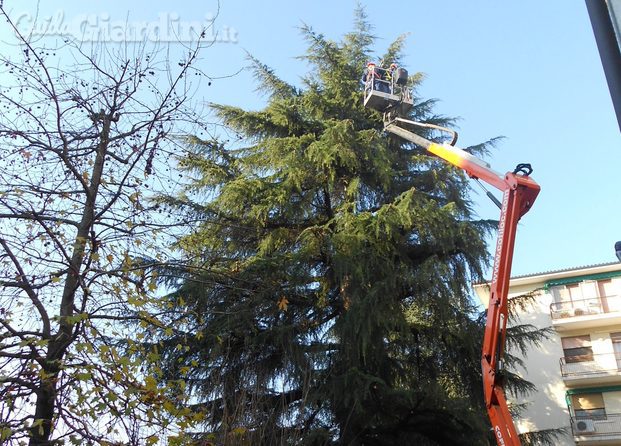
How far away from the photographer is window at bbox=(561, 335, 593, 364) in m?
23.2

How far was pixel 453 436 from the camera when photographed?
9211 millimetres

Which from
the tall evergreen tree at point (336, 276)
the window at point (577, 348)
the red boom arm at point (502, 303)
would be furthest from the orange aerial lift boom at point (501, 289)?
the window at point (577, 348)

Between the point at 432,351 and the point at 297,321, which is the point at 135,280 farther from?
the point at 432,351

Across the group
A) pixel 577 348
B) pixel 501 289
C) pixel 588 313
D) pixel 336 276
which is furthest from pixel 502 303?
pixel 577 348

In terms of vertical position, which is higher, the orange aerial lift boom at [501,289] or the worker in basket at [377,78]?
the worker in basket at [377,78]

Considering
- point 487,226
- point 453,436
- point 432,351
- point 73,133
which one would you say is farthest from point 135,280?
point 487,226

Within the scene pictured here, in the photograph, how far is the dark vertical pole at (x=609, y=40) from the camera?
1.98m

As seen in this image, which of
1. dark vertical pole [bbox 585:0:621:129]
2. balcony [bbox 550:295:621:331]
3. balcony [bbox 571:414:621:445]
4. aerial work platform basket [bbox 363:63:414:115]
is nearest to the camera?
dark vertical pole [bbox 585:0:621:129]

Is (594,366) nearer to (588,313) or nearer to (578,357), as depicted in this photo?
(578,357)

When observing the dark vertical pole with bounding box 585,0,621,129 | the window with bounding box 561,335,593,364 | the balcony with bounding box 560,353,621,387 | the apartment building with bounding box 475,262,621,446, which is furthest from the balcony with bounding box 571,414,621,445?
the dark vertical pole with bounding box 585,0,621,129

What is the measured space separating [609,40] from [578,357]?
23.9 meters

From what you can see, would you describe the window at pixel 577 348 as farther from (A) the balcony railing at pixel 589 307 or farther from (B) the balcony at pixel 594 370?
(A) the balcony railing at pixel 589 307

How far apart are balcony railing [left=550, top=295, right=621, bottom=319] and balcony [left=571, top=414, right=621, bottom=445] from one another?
3888 mm

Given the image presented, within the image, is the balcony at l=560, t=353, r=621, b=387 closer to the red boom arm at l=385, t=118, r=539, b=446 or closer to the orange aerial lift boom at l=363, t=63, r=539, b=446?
the orange aerial lift boom at l=363, t=63, r=539, b=446
